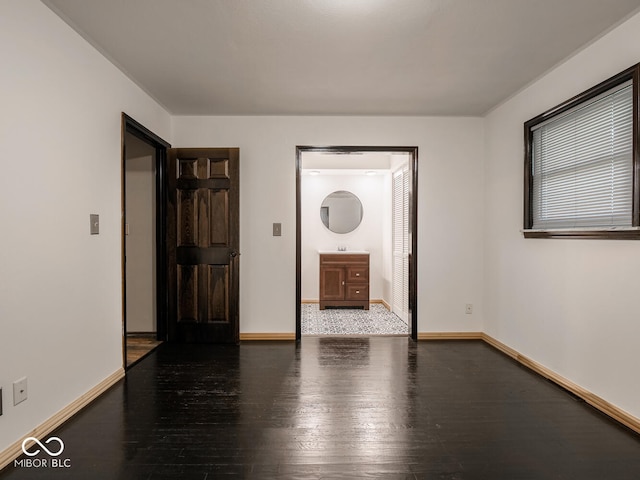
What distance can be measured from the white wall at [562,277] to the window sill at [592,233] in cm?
4

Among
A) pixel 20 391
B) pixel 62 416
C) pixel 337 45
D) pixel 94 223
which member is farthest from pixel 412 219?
pixel 20 391

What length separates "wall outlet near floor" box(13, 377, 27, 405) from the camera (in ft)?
6.35

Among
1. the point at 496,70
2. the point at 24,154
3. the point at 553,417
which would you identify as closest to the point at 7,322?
the point at 24,154

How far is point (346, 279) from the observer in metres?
5.94

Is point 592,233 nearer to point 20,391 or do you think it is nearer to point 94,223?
point 94,223

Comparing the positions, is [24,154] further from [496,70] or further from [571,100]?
[571,100]

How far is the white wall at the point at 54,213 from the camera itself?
6.30 feet

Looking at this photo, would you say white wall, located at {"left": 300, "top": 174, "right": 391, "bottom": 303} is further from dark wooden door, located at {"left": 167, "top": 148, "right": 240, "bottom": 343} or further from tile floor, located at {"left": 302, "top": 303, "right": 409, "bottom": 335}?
dark wooden door, located at {"left": 167, "top": 148, "right": 240, "bottom": 343}

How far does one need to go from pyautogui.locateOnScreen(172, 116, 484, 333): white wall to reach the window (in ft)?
3.02

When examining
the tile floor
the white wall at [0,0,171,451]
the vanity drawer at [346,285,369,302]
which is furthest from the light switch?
the vanity drawer at [346,285,369,302]

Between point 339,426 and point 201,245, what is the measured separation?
7.92 ft

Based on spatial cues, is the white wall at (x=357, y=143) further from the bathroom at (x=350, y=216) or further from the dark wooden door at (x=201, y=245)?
the bathroom at (x=350, y=216)

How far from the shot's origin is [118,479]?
69.4 inches

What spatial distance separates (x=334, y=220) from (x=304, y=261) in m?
0.85
